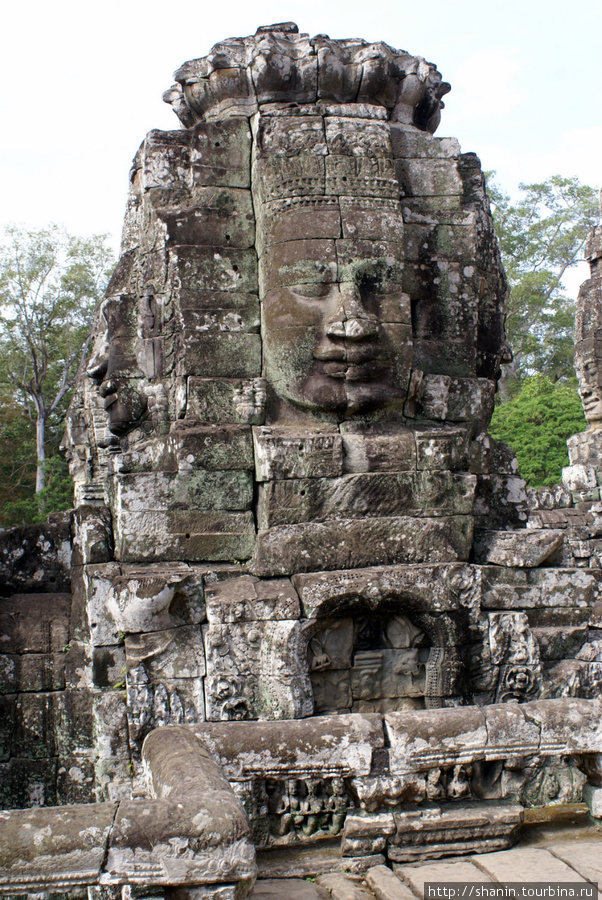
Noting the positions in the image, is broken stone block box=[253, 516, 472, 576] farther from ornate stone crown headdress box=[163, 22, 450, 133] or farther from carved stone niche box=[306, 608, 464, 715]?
ornate stone crown headdress box=[163, 22, 450, 133]

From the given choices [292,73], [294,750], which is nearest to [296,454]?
[294,750]

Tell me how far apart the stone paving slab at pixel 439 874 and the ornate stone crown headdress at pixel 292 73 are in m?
4.82

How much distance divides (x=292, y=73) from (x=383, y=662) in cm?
401

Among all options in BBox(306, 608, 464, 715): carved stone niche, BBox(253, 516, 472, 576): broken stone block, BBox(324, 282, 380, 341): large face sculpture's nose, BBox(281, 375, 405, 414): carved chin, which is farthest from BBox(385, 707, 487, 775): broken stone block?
BBox(324, 282, 380, 341): large face sculpture's nose

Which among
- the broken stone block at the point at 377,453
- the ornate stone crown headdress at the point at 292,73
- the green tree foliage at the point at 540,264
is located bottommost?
the broken stone block at the point at 377,453


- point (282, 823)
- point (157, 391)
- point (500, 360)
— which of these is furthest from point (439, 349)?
point (282, 823)

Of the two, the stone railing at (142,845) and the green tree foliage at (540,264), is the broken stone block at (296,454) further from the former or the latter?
the green tree foliage at (540,264)

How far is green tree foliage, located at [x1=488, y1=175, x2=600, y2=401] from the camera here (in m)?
34.5

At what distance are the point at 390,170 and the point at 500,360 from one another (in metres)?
1.79

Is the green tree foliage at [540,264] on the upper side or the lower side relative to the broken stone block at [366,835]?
upper

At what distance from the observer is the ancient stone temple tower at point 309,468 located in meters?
5.14

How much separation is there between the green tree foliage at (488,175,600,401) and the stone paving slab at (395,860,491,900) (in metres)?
29.7

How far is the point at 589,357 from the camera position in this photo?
14711 mm

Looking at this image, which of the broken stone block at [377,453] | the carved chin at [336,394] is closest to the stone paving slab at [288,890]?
the broken stone block at [377,453]
